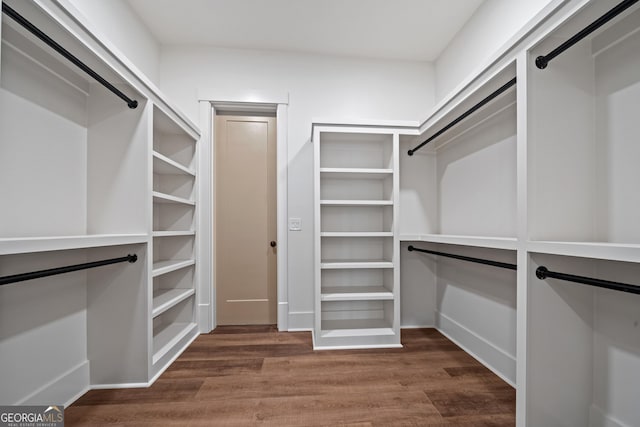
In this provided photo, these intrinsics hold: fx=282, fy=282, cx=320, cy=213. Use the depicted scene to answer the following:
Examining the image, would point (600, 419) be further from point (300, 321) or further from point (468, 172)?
point (300, 321)

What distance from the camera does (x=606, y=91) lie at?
123cm

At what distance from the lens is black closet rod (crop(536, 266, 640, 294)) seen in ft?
2.98

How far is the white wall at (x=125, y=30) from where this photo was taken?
1.84 metres

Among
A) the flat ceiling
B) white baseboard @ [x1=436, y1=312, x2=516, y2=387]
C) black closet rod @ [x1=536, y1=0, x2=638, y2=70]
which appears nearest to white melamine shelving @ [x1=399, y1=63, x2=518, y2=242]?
black closet rod @ [x1=536, y1=0, x2=638, y2=70]

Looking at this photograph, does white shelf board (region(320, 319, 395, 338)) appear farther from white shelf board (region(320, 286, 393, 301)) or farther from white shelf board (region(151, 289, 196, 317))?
white shelf board (region(151, 289, 196, 317))

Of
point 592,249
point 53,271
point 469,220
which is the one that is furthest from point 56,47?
point 469,220

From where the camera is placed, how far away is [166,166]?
2.24 m

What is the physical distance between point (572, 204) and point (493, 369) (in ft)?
4.30

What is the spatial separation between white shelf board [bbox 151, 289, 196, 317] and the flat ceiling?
2300 mm

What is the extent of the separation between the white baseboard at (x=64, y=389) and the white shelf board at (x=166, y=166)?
1358 millimetres

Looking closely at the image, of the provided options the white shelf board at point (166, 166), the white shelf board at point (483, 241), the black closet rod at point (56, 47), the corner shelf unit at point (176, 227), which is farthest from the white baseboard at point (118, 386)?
the white shelf board at point (483, 241)

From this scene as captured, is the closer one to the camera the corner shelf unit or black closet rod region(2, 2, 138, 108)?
black closet rod region(2, 2, 138, 108)

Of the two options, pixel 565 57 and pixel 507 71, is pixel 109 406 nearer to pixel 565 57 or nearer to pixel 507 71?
pixel 507 71

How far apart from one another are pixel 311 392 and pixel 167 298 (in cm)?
136
